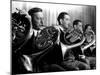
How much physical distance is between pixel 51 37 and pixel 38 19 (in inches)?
9.2

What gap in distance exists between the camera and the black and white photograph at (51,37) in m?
1.84

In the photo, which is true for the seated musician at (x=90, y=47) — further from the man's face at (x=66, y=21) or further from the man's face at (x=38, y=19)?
the man's face at (x=38, y=19)

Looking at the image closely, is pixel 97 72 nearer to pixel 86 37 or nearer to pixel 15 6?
pixel 86 37

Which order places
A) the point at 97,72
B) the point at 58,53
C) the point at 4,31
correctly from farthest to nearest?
the point at 97,72, the point at 58,53, the point at 4,31

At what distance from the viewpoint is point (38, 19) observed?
190cm

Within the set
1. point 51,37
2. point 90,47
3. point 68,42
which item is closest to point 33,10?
point 51,37

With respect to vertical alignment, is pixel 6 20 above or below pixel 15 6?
below

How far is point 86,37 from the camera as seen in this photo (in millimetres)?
2062

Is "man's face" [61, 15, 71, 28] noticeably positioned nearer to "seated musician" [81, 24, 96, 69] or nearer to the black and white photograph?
the black and white photograph

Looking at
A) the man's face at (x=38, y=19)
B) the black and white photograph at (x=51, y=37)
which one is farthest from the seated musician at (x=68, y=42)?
the man's face at (x=38, y=19)

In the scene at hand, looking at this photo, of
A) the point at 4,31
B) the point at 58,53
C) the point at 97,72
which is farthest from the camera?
the point at 97,72

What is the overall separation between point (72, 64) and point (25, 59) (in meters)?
0.52

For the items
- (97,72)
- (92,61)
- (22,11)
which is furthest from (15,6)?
(97,72)

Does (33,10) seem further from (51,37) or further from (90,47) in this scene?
(90,47)
